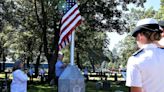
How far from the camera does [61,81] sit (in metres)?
9.66

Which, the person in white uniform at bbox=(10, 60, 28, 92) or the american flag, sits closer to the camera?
the person in white uniform at bbox=(10, 60, 28, 92)

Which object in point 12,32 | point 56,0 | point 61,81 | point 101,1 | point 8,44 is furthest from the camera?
point 8,44

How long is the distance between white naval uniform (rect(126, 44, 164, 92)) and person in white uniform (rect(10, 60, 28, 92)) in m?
6.87

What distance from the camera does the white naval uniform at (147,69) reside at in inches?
128

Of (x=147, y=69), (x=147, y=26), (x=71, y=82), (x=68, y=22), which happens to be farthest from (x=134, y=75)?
(x=68, y=22)

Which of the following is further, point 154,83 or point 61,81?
point 61,81

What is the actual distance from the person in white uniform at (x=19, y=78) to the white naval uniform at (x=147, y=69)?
6868 millimetres

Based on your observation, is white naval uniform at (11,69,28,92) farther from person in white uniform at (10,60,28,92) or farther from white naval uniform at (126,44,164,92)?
white naval uniform at (126,44,164,92)

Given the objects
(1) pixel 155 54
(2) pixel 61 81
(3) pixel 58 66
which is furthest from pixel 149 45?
(3) pixel 58 66

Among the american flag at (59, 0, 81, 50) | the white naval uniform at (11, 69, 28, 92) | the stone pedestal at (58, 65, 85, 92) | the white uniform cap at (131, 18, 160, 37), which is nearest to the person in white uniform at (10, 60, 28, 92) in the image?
the white naval uniform at (11, 69, 28, 92)

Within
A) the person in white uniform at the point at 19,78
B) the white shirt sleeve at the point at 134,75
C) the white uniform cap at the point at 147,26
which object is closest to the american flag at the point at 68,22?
the person in white uniform at the point at 19,78

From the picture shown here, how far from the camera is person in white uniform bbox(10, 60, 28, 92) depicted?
9930mm

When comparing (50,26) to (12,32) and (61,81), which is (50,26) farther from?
(61,81)

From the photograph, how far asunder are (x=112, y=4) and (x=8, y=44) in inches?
941
